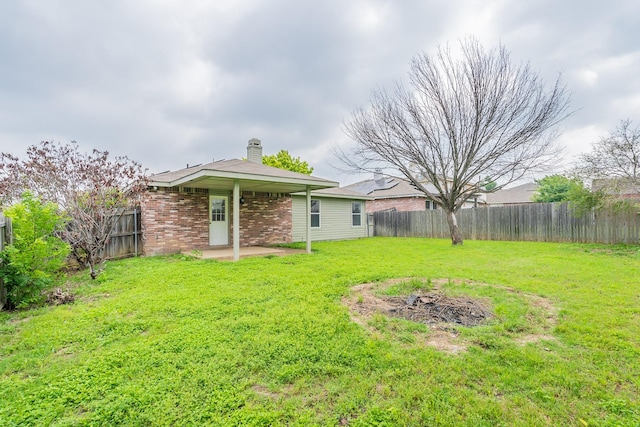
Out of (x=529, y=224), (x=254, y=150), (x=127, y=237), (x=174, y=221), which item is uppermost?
(x=254, y=150)

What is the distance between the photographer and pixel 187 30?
805 centimetres

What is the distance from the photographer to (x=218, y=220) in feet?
35.0

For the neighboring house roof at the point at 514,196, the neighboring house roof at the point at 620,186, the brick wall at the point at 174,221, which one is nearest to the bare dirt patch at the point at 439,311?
the brick wall at the point at 174,221

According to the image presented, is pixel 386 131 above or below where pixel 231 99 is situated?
below

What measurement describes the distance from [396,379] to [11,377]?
3.24m

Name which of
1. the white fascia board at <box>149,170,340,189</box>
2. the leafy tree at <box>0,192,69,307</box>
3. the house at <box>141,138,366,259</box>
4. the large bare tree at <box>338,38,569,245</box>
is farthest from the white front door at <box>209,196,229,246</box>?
the large bare tree at <box>338,38,569,245</box>

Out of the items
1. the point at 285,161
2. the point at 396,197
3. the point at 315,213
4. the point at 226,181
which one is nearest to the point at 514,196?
the point at 396,197

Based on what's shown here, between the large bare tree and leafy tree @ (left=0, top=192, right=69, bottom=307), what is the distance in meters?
10.8

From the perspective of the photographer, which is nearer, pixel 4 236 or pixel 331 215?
pixel 4 236

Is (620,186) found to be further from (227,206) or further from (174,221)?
(174,221)

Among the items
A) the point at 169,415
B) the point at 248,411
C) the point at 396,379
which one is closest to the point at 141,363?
the point at 169,415

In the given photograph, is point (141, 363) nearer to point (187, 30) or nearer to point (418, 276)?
point (418, 276)

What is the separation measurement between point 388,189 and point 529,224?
9.10m

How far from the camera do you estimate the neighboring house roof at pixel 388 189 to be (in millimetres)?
18923
